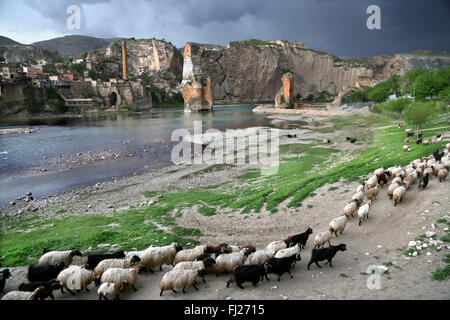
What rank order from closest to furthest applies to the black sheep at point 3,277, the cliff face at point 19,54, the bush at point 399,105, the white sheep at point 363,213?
1. the black sheep at point 3,277
2. the white sheep at point 363,213
3. the bush at point 399,105
4. the cliff face at point 19,54

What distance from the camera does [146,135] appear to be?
5412cm

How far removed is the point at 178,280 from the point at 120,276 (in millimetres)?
1523

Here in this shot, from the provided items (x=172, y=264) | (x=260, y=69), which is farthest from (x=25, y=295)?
(x=260, y=69)

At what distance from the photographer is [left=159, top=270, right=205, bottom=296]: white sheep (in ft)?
22.7

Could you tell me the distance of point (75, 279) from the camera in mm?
7148

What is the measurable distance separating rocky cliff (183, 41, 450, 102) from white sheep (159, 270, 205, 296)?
166m

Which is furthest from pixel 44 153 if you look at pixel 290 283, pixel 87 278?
pixel 290 283

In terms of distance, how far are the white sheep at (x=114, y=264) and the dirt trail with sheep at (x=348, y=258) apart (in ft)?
1.45

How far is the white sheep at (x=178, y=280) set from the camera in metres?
6.92

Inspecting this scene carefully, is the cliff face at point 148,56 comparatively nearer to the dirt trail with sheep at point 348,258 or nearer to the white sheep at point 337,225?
the dirt trail with sheep at point 348,258

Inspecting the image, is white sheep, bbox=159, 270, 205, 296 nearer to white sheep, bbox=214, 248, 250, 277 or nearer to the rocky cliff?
white sheep, bbox=214, 248, 250, 277

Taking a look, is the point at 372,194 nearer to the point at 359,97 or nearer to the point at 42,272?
the point at 42,272

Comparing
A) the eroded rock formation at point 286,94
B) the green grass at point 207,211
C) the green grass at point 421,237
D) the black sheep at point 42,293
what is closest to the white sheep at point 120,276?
the black sheep at point 42,293

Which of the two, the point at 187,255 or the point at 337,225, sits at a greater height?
the point at 337,225
